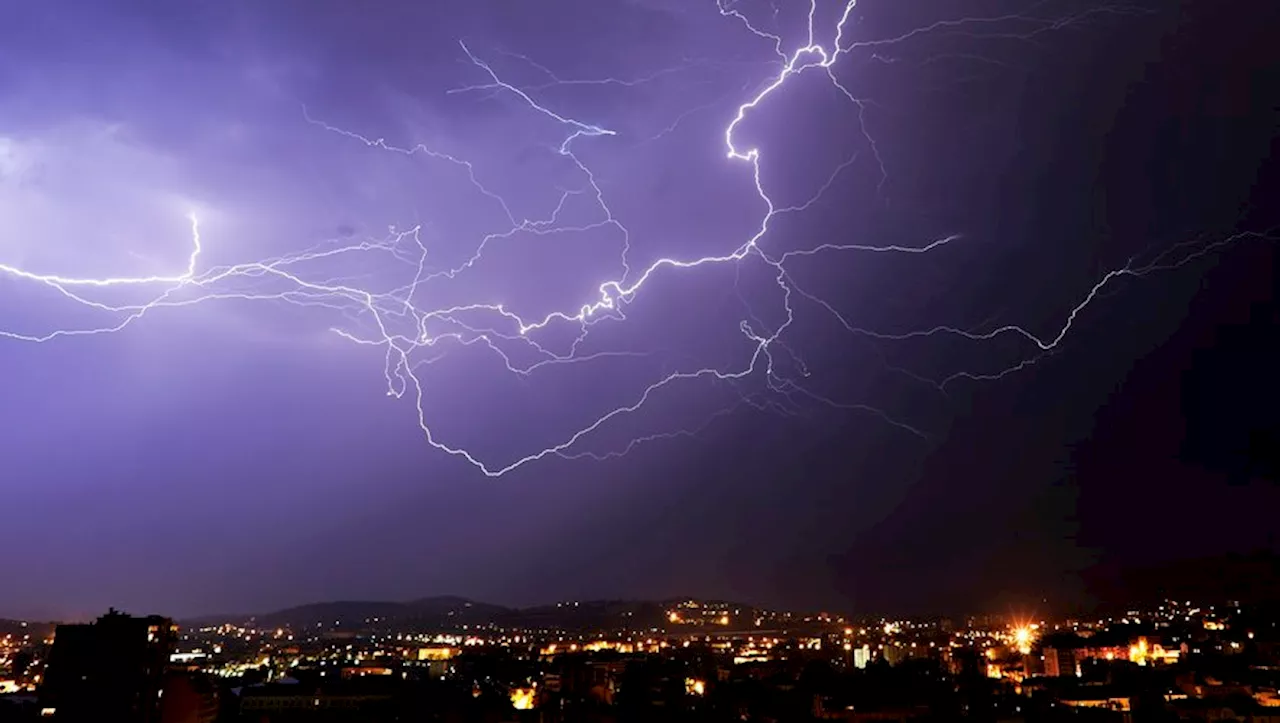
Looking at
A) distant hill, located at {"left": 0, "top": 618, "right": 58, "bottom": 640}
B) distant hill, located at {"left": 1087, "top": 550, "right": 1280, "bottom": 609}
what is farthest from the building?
distant hill, located at {"left": 0, "top": 618, "right": 58, "bottom": 640}

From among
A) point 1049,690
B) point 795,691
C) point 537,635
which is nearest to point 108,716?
point 795,691

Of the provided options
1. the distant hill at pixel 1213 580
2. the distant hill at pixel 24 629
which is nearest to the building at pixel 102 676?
the distant hill at pixel 1213 580

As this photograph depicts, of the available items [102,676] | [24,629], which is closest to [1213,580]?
[102,676]

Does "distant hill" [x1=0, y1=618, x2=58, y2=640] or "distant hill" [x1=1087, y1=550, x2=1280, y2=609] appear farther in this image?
"distant hill" [x1=0, y1=618, x2=58, y2=640]

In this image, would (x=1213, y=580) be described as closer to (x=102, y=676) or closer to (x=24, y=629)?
(x=102, y=676)

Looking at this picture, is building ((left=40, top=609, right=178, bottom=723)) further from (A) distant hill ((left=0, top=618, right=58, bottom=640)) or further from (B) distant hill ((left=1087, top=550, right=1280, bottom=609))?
(A) distant hill ((left=0, top=618, right=58, bottom=640))

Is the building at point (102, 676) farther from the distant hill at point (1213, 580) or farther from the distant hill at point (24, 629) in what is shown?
the distant hill at point (24, 629)

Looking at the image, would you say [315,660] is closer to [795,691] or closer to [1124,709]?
[795,691]

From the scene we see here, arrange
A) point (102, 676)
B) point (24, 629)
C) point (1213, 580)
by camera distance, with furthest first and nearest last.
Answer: point (24, 629), point (1213, 580), point (102, 676)

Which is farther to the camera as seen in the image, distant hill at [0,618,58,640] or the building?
distant hill at [0,618,58,640]
